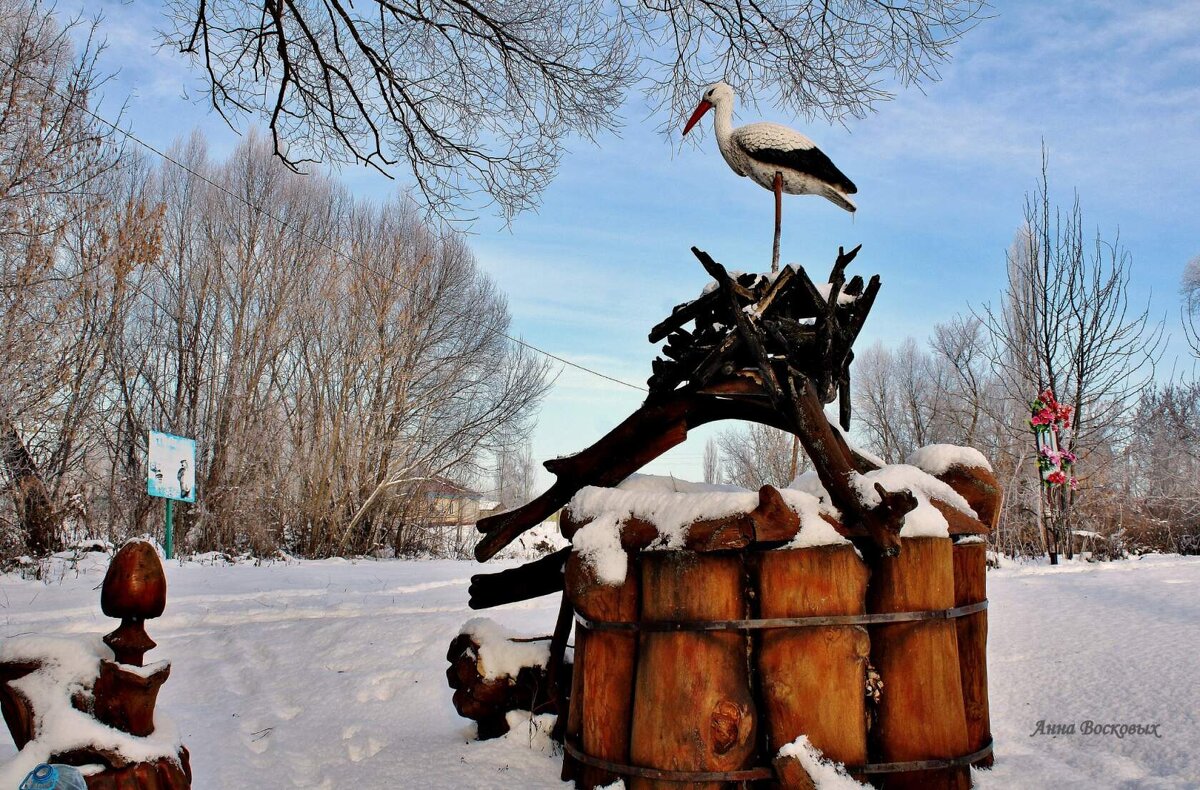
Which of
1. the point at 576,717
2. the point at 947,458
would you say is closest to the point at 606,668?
the point at 576,717

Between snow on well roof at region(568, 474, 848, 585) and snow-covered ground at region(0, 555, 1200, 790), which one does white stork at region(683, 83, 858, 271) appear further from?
snow-covered ground at region(0, 555, 1200, 790)

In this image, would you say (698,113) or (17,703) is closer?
(17,703)

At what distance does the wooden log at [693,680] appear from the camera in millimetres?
2605

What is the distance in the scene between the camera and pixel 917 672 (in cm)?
279

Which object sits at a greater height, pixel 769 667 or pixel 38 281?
pixel 38 281

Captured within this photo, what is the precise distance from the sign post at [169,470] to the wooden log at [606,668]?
9.45m

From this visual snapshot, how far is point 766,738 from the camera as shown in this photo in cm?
269

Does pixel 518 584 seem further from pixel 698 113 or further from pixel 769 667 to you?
pixel 698 113

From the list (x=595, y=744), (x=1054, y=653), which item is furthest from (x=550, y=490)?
(x=1054, y=653)

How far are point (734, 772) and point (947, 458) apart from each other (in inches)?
60.9

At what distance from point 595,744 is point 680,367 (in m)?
1.54

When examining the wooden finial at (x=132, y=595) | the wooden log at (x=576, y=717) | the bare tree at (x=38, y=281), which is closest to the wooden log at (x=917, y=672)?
the wooden log at (x=576, y=717)

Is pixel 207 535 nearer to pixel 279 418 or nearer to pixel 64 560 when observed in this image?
pixel 279 418

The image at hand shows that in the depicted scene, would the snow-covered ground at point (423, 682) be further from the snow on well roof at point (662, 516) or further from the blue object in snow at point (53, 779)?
the blue object in snow at point (53, 779)
